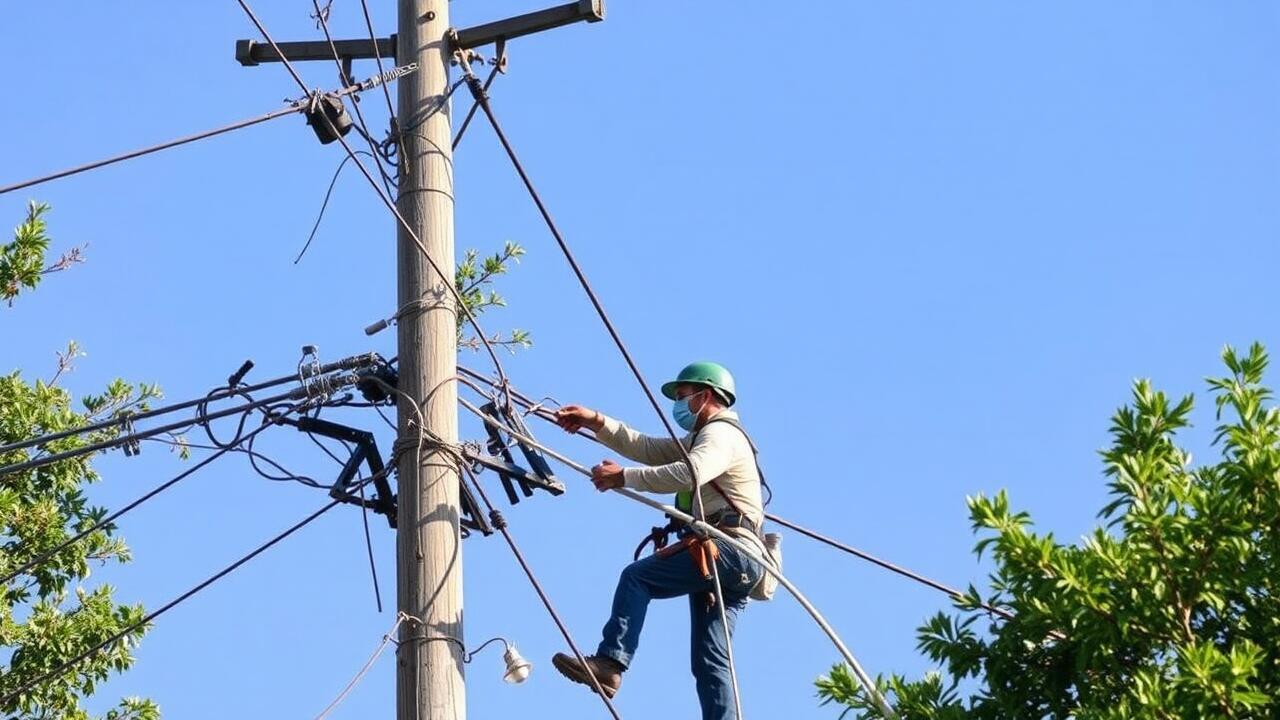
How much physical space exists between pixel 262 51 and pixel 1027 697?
4.89m

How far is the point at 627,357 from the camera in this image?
29.6 ft

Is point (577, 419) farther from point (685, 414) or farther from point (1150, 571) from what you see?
point (1150, 571)

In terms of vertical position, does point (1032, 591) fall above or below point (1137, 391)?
below

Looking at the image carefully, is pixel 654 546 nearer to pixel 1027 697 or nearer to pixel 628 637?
pixel 628 637

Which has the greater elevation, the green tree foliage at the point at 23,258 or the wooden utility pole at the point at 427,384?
the green tree foliage at the point at 23,258

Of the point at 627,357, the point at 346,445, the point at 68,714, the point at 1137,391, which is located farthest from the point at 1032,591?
the point at 68,714

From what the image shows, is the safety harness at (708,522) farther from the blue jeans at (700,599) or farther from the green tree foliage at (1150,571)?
the green tree foliage at (1150,571)

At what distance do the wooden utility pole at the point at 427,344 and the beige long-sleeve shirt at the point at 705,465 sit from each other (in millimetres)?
960

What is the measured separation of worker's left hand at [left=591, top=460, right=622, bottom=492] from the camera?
30.2 feet

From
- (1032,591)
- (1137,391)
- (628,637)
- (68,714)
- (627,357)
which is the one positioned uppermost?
(68,714)

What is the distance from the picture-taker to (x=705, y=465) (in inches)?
368

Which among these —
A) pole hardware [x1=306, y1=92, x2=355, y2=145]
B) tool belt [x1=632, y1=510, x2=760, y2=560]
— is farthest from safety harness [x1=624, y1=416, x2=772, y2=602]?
pole hardware [x1=306, y1=92, x2=355, y2=145]

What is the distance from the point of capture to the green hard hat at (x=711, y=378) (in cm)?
999

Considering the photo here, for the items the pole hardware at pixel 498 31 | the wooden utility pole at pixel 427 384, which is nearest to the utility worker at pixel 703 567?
the wooden utility pole at pixel 427 384
